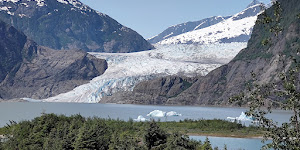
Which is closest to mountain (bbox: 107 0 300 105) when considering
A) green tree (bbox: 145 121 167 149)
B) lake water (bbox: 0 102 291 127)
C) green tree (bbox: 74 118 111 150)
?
lake water (bbox: 0 102 291 127)

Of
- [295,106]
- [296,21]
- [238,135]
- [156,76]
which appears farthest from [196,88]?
[295,106]

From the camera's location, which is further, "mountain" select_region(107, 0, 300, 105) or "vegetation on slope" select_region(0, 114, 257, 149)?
"mountain" select_region(107, 0, 300, 105)

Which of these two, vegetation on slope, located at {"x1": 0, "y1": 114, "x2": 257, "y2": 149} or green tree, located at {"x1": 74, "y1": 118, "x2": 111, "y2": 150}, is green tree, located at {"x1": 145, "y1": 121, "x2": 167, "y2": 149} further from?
green tree, located at {"x1": 74, "y1": 118, "x2": 111, "y2": 150}

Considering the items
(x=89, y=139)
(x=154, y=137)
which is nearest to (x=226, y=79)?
(x=154, y=137)

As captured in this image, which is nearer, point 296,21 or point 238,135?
point 238,135

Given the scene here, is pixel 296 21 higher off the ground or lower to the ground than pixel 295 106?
higher

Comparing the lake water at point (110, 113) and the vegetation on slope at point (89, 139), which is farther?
the lake water at point (110, 113)

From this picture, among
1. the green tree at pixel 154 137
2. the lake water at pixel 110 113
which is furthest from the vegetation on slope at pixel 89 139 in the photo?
the lake water at pixel 110 113

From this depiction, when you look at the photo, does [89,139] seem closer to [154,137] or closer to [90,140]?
[90,140]

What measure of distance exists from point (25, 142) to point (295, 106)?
18.9m

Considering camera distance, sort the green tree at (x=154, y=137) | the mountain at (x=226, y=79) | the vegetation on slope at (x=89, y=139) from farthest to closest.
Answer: the mountain at (x=226, y=79) < the green tree at (x=154, y=137) < the vegetation on slope at (x=89, y=139)

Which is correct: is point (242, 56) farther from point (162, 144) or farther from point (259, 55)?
point (162, 144)

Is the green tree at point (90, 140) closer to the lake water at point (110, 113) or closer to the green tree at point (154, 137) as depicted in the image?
the green tree at point (154, 137)

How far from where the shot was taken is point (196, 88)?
189 metres
